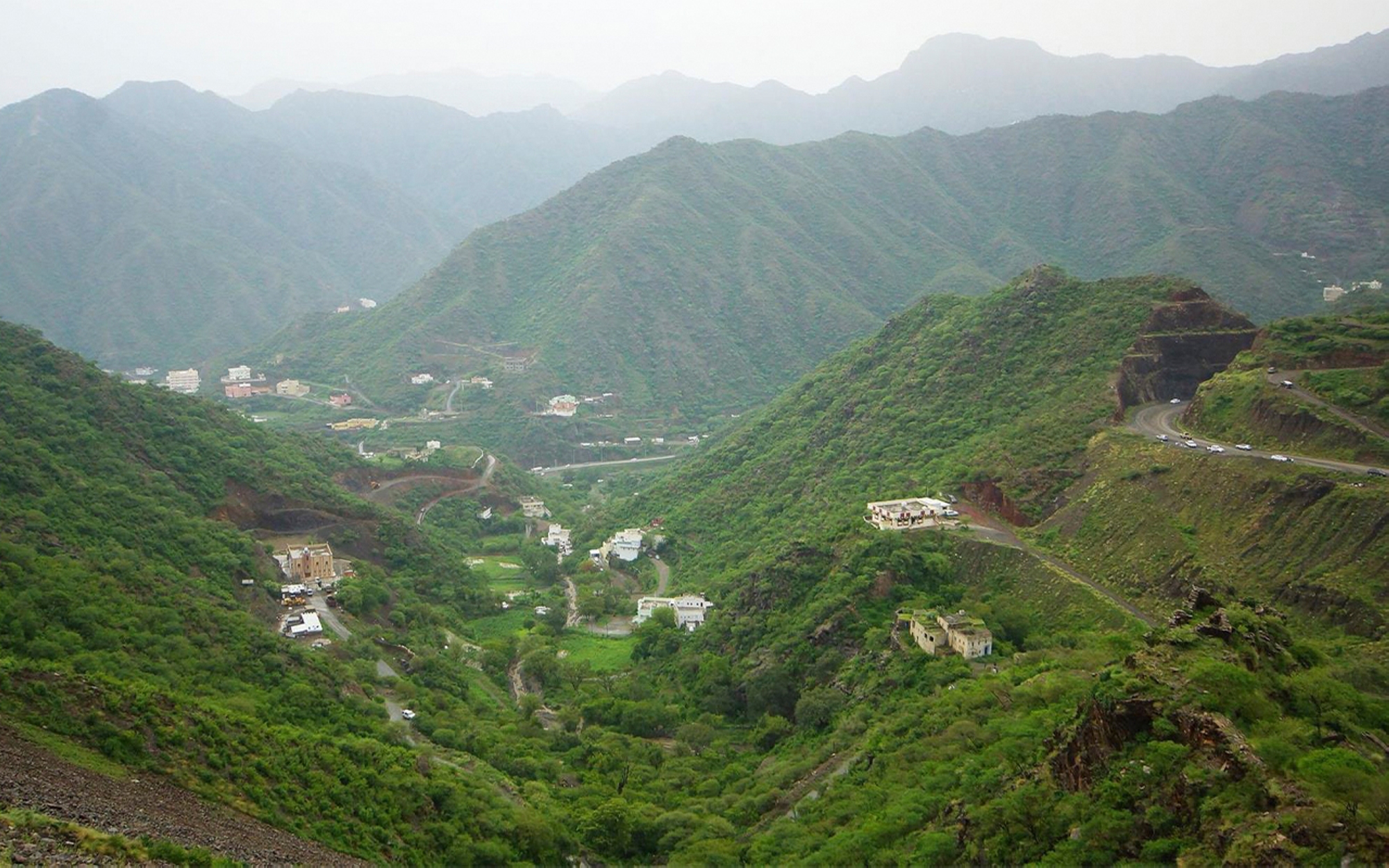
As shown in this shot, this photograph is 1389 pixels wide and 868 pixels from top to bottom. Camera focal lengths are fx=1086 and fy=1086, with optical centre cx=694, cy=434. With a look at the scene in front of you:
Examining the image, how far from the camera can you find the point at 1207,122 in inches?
7121

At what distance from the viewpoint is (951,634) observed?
37.9 meters

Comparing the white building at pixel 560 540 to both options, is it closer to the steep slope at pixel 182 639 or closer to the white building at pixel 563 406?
the steep slope at pixel 182 639

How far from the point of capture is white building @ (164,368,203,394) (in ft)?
439

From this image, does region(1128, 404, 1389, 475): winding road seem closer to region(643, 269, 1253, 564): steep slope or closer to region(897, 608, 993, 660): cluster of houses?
region(643, 269, 1253, 564): steep slope

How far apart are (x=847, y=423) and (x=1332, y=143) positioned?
13554cm

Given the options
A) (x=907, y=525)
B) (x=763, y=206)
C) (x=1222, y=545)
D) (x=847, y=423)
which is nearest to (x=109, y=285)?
(x=763, y=206)

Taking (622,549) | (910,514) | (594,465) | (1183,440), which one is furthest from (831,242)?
(1183,440)

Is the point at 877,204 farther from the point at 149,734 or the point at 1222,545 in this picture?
the point at 149,734

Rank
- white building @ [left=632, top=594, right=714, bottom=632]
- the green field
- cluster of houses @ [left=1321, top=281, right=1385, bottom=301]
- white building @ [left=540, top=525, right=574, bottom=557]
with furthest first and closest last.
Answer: cluster of houses @ [left=1321, top=281, right=1385, bottom=301], white building @ [left=540, top=525, right=574, bottom=557], white building @ [left=632, top=594, right=714, bottom=632], the green field

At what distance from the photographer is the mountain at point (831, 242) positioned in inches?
5123

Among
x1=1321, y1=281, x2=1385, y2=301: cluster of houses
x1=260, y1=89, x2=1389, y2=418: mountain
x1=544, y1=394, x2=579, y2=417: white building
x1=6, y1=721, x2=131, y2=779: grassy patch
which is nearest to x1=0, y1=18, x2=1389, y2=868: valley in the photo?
x1=6, y1=721, x2=131, y2=779: grassy patch

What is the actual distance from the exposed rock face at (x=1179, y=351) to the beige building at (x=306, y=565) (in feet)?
130

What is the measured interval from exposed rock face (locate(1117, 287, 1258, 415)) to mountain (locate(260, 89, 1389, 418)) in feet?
227

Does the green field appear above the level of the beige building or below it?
below
